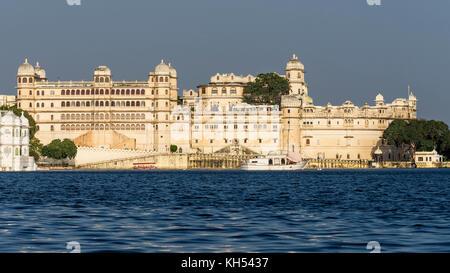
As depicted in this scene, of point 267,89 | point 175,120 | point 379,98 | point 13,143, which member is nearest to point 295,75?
point 267,89

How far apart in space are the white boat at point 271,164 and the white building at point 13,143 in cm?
3946

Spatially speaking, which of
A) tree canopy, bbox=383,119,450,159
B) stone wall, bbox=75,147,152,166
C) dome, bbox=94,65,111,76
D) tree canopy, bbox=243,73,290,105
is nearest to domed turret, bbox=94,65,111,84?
dome, bbox=94,65,111,76

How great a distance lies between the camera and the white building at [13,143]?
4729 inches

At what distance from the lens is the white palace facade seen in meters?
160

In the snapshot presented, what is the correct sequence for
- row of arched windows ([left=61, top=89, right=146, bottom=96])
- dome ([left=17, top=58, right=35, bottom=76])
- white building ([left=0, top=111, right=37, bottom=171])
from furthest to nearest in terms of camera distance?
dome ([left=17, top=58, right=35, bottom=76]), row of arched windows ([left=61, top=89, right=146, bottom=96]), white building ([left=0, top=111, right=37, bottom=171])

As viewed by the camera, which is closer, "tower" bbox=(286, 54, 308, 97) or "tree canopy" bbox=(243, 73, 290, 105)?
"tree canopy" bbox=(243, 73, 290, 105)

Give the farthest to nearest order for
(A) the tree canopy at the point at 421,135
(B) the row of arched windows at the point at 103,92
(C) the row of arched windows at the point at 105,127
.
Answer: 1. (C) the row of arched windows at the point at 105,127
2. (B) the row of arched windows at the point at 103,92
3. (A) the tree canopy at the point at 421,135

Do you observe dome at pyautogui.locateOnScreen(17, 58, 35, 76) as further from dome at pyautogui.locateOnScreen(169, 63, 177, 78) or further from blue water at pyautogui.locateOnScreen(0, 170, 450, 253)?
blue water at pyautogui.locateOnScreen(0, 170, 450, 253)

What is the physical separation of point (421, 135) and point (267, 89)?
33.7 meters

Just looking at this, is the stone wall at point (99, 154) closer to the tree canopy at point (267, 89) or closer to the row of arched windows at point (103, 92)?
the row of arched windows at point (103, 92)

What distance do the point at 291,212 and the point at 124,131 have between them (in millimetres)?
126207

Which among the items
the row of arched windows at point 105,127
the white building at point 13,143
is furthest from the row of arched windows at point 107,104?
the white building at point 13,143

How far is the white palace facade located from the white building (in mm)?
34140
